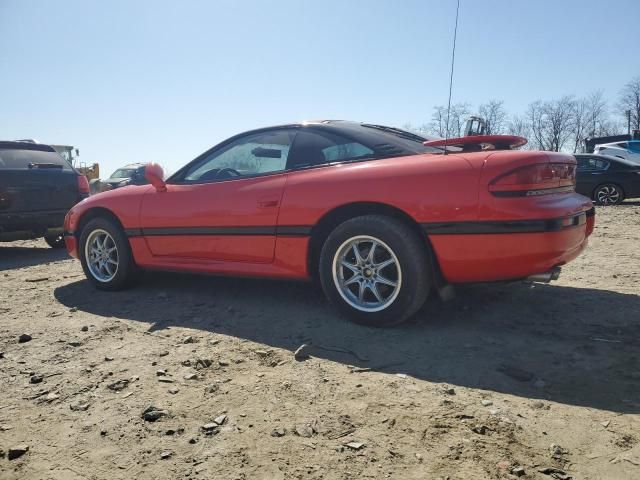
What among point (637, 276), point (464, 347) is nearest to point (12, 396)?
point (464, 347)

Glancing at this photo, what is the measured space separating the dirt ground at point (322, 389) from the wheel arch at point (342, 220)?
0.42 metres

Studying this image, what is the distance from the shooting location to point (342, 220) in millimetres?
3229

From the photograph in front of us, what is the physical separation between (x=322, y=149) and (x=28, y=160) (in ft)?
16.9

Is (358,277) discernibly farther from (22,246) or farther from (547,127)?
(547,127)

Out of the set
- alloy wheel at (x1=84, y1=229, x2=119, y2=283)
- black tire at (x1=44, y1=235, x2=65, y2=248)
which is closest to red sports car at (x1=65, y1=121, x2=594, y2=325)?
alloy wheel at (x1=84, y1=229, x2=119, y2=283)

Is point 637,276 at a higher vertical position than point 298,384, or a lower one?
higher

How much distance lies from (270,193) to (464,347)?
1.65 meters

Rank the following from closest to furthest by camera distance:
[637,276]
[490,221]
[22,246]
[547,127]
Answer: [490,221] < [637,276] < [22,246] < [547,127]

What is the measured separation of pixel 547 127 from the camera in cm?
A: 5591

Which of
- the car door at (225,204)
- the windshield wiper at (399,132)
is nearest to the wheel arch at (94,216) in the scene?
the car door at (225,204)

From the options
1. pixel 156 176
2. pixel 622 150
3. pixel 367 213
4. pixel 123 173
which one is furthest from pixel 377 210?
pixel 123 173

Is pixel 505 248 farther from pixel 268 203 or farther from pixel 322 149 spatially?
pixel 268 203

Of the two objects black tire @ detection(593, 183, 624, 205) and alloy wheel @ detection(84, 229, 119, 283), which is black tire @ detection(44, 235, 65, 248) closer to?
alloy wheel @ detection(84, 229, 119, 283)

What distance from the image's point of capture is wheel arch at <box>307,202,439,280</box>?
9.80 ft
